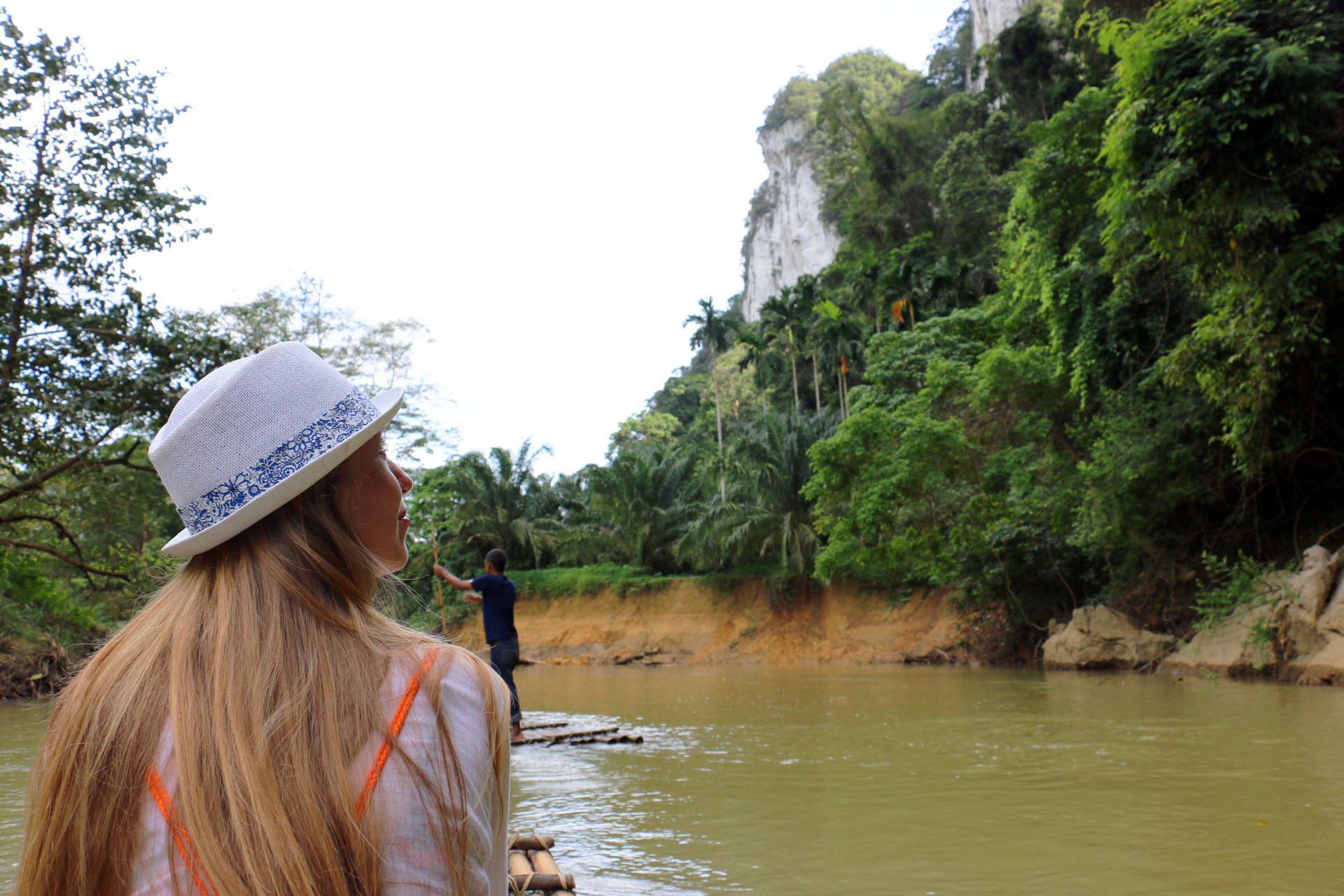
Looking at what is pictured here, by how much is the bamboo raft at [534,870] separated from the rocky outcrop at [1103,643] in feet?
48.2

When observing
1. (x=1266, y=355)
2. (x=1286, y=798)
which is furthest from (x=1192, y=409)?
(x=1286, y=798)

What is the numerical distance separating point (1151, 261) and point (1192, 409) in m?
2.69

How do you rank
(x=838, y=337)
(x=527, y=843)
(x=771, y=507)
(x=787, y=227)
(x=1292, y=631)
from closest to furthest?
(x=527, y=843), (x=1292, y=631), (x=771, y=507), (x=838, y=337), (x=787, y=227)

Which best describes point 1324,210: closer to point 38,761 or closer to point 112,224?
point 38,761

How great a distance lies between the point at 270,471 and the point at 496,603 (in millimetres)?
7790

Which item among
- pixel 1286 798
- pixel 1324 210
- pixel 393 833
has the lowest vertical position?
pixel 1286 798

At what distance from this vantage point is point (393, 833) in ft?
2.92

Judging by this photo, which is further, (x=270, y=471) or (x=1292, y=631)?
(x=1292, y=631)

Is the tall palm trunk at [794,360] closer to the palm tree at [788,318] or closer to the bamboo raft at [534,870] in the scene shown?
the palm tree at [788,318]

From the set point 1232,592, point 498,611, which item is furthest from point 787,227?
point 498,611

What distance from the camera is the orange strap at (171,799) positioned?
896 mm

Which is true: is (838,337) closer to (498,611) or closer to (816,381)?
(816,381)

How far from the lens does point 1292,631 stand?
42.7ft

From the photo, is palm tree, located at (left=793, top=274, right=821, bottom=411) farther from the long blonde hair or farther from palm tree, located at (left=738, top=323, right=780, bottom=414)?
the long blonde hair
